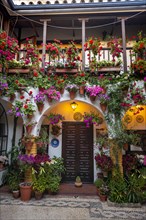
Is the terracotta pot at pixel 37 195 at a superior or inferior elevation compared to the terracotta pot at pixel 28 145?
inferior

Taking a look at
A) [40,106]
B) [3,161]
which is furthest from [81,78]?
[3,161]

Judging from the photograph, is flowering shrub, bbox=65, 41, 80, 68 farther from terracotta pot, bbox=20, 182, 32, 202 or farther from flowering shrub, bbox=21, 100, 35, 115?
terracotta pot, bbox=20, 182, 32, 202

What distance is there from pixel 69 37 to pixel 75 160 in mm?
5212

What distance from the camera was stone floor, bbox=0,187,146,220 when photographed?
338cm

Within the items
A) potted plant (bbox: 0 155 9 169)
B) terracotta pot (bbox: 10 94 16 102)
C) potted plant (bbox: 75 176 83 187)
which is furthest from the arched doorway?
potted plant (bbox: 75 176 83 187)

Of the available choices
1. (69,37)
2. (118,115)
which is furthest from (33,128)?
(69,37)

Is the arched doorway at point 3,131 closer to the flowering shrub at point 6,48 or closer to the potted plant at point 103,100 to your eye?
the flowering shrub at point 6,48

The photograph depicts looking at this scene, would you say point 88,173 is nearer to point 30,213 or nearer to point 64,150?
point 64,150

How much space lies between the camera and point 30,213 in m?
3.49

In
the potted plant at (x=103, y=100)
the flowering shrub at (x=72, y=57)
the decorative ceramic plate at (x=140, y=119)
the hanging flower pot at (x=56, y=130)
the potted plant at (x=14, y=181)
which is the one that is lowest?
the potted plant at (x=14, y=181)

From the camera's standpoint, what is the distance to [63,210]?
12.0ft

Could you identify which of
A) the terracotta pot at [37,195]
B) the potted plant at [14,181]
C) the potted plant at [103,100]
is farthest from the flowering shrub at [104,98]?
the potted plant at [14,181]

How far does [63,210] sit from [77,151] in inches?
92.9

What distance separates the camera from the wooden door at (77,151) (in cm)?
570
